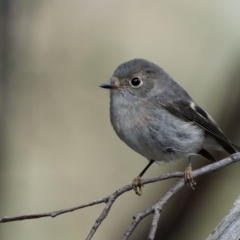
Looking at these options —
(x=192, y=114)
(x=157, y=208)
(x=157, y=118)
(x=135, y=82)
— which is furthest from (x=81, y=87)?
(x=157, y=208)

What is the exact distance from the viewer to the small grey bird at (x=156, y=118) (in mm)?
2572

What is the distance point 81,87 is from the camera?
4707 millimetres

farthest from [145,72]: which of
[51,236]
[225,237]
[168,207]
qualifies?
[51,236]

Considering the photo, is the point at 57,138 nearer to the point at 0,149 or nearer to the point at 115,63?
the point at 115,63

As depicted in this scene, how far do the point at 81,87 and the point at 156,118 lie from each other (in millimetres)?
2189

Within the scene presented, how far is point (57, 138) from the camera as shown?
5000 mm

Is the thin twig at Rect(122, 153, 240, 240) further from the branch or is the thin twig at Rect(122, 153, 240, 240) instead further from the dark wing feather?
the dark wing feather

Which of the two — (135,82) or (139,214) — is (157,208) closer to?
(139,214)

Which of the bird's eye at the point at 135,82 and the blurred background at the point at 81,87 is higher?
the bird's eye at the point at 135,82

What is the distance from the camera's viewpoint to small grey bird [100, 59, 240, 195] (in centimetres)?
257

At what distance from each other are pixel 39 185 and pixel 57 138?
47 cm

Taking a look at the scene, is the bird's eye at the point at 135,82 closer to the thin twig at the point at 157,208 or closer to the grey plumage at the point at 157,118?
the grey plumage at the point at 157,118

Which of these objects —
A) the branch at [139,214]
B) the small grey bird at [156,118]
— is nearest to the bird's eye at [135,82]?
the small grey bird at [156,118]

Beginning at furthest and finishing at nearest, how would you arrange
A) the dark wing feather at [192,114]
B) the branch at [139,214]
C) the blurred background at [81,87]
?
the blurred background at [81,87]
the dark wing feather at [192,114]
the branch at [139,214]
